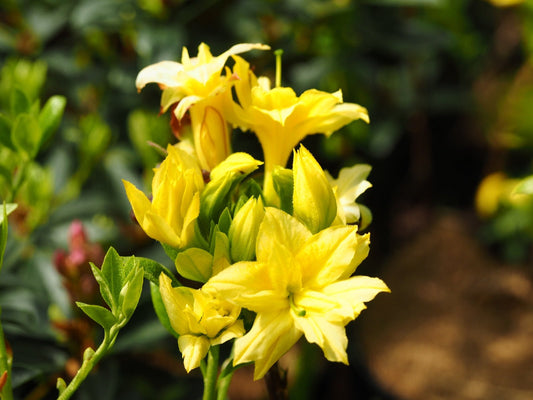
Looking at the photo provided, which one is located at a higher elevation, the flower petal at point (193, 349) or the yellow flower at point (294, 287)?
the yellow flower at point (294, 287)

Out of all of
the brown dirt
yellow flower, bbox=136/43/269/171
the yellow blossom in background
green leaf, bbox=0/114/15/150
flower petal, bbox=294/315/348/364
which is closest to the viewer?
flower petal, bbox=294/315/348/364

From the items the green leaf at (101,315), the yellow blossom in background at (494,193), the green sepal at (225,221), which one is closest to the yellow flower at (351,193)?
the green sepal at (225,221)

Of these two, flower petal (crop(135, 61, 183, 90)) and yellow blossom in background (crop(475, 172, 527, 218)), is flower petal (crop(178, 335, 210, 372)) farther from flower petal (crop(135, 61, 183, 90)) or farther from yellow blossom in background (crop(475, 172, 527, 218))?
yellow blossom in background (crop(475, 172, 527, 218))

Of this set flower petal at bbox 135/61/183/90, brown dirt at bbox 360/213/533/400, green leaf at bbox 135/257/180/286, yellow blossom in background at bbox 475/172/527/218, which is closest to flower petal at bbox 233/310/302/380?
green leaf at bbox 135/257/180/286

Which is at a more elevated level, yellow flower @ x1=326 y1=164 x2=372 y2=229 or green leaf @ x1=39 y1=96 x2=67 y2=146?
green leaf @ x1=39 y1=96 x2=67 y2=146

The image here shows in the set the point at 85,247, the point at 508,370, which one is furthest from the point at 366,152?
the point at 85,247

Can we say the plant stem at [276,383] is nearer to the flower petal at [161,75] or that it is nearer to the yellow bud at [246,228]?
the yellow bud at [246,228]
